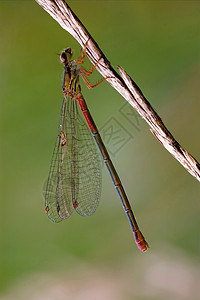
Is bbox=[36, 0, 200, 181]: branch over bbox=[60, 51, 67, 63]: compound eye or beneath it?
beneath

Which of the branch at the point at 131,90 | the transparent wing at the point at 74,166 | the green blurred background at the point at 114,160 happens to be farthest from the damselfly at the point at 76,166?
the branch at the point at 131,90

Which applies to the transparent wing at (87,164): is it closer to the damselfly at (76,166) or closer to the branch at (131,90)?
the damselfly at (76,166)

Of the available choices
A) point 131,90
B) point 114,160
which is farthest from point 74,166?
point 131,90

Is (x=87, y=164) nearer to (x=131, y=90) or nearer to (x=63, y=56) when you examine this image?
(x=63, y=56)

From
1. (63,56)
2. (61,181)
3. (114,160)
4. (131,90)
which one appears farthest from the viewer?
(114,160)

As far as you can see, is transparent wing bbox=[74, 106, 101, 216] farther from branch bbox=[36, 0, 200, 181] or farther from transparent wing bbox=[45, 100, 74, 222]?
branch bbox=[36, 0, 200, 181]

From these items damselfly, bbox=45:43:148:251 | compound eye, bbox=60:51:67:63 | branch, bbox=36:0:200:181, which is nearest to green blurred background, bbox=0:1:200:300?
damselfly, bbox=45:43:148:251
